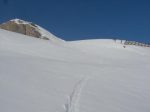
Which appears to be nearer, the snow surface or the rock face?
the snow surface

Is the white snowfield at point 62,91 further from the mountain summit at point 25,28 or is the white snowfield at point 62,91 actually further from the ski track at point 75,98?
the mountain summit at point 25,28

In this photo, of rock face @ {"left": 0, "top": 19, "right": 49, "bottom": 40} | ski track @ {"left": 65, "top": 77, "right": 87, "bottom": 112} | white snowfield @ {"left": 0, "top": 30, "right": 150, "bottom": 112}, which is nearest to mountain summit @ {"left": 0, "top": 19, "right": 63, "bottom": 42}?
rock face @ {"left": 0, "top": 19, "right": 49, "bottom": 40}

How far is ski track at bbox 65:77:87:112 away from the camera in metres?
8.87

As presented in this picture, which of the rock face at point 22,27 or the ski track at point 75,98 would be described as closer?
the ski track at point 75,98

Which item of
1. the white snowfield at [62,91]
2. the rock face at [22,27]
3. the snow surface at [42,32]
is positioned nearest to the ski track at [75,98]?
the white snowfield at [62,91]

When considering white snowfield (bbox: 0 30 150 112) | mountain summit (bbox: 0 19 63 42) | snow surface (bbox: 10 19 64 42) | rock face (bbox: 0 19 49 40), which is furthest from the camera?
rock face (bbox: 0 19 49 40)

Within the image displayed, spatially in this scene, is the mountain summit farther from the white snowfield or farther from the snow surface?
the white snowfield

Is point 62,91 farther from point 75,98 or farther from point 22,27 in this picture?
point 22,27

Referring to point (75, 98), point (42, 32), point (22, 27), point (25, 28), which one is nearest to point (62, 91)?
point (75, 98)

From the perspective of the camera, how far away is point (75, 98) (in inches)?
400

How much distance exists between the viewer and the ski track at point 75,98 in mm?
8866

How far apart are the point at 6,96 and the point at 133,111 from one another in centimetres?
373

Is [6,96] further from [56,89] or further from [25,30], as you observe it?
[25,30]

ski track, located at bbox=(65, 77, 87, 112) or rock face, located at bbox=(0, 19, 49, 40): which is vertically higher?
rock face, located at bbox=(0, 19, 49, 40)
